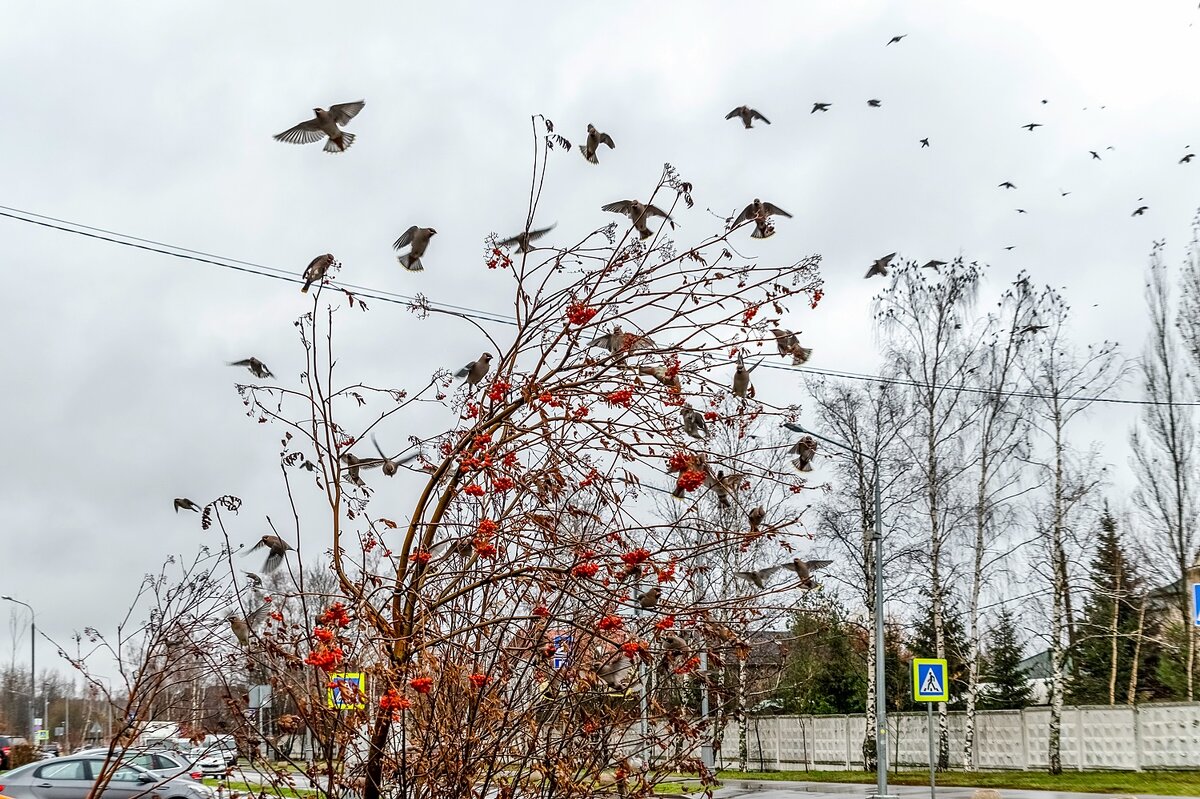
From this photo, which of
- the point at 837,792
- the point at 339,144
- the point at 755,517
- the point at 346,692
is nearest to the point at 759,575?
the point at 755,517

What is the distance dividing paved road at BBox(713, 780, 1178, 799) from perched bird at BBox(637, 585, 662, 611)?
72.8 ft

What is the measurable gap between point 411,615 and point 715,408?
49.5 inches

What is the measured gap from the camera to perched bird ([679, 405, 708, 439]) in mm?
3938

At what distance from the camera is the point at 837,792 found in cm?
2858

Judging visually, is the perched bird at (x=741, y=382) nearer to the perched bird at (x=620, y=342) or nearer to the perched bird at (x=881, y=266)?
the perched bird at (x=620, y=342)

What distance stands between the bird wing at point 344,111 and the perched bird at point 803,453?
8.70 ft

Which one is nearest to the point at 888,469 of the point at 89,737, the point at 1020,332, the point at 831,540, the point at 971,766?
the point at 831,540

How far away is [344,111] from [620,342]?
2.30 m

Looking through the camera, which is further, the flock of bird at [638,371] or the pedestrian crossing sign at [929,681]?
the pedestrian crossing sign at [929,681]

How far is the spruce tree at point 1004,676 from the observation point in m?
38.7

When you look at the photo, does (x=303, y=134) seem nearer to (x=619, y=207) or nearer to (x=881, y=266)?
(x=619, y=207)

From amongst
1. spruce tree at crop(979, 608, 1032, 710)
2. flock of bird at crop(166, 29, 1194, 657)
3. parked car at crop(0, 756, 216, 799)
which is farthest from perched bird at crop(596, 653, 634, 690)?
spruce tree at crop(979, 608, 1032, 710)

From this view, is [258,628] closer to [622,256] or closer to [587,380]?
[587,380]

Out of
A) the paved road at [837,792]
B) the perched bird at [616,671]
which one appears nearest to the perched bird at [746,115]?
the perched bird at [616,671]
